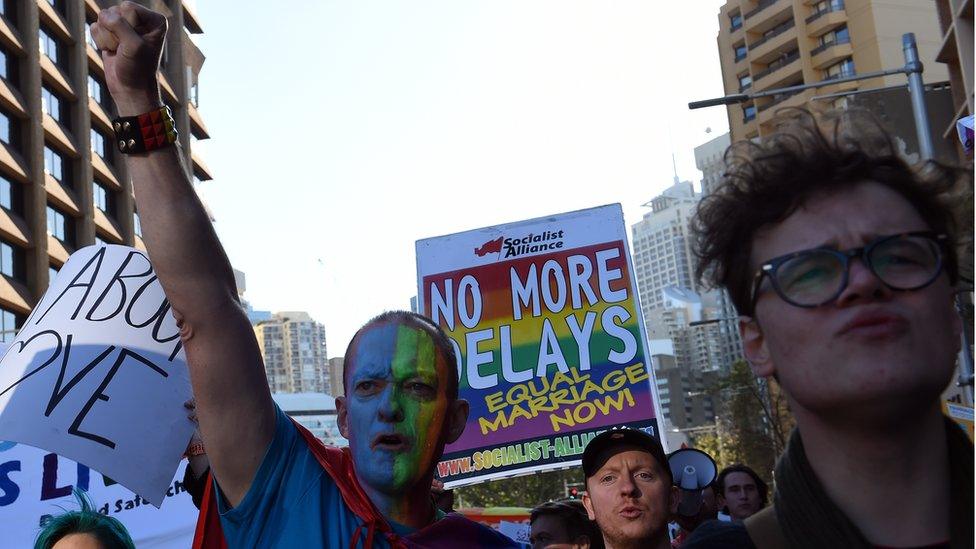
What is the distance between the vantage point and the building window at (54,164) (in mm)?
38312

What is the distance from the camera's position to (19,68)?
37062 mm

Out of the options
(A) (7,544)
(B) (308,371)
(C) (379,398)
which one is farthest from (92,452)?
(B) (308,371)

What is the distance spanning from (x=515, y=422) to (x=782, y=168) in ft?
17.8

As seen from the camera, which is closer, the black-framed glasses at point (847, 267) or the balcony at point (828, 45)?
the black-framed glasses at point (847, 267)

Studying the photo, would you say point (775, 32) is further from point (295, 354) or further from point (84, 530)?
point (295, 354)

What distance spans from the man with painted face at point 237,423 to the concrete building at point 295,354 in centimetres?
14513

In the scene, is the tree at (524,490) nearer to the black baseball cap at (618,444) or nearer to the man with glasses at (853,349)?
the black baseball cap at (618,444)

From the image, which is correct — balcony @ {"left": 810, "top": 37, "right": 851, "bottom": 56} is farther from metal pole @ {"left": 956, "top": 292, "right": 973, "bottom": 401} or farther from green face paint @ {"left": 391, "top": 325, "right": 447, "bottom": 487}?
green face paint @ {"left": 391, "top": 325, "right": 447, "bottom": 487}

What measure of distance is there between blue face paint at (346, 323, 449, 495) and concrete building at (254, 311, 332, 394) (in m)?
145

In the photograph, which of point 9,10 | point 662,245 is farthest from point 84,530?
point 662,245

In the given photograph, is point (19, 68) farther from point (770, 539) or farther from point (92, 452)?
point (770, 539)

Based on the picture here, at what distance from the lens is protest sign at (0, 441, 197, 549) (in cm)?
A: 543

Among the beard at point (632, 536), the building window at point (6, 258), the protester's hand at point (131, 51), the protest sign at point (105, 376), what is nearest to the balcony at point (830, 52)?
the building window at point (6, 258)

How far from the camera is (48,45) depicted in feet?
129
